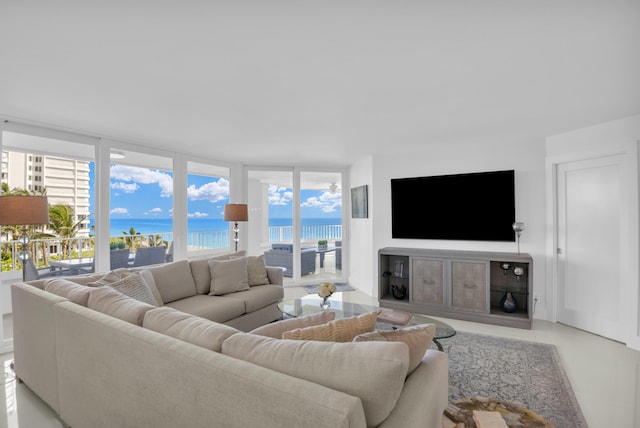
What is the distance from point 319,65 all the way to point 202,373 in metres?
1.89

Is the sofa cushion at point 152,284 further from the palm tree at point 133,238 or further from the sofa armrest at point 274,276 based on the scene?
the palm tree at point 133,238

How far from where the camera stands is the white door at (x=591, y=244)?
3430 mm

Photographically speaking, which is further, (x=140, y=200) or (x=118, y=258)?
(x=140, y=200)

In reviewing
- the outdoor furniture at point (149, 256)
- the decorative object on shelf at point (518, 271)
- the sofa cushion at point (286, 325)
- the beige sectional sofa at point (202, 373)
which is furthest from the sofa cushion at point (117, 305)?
the decorative object on shelf at point (518, 271)

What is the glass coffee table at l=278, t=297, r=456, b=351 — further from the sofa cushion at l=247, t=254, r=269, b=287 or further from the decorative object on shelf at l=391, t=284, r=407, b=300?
the decorative object on shelf at l=391, t=284, r=407, b=300

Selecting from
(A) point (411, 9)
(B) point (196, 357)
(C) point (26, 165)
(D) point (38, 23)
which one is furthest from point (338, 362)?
(C) point (26, 165)

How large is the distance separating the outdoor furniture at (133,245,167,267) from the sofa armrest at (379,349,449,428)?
14.9 ft

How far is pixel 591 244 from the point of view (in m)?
3.64

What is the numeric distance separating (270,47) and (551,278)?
421 cm

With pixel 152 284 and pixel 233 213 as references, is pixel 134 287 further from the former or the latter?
pixel 233 213

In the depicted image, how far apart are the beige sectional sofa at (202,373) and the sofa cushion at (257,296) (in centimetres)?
154

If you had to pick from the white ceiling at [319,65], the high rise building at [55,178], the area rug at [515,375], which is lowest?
the area rug at [515,375]

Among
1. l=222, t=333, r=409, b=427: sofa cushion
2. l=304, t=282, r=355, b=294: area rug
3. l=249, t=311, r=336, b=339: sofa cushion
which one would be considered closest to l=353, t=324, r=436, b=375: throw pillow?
l=222, t=333, r=409, b=427: sofa cushion

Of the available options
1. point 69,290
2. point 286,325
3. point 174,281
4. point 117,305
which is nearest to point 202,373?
point 286,325
